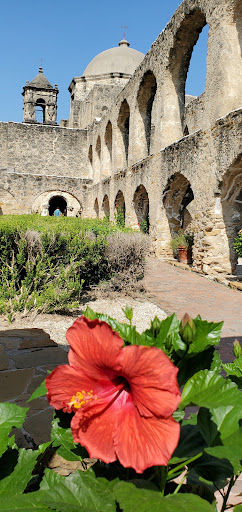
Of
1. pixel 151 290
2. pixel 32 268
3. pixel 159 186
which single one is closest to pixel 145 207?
pixel 159 186

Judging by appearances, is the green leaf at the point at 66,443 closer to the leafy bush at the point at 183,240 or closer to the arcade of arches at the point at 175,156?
the arcade of arches at the point at 175,156

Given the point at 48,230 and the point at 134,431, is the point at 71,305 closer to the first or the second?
the point at 48,230

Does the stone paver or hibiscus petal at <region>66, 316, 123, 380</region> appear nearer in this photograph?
hibiscus petal at <region>66, 316, 123, 380</region>

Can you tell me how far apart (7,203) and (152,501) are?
21.0 m

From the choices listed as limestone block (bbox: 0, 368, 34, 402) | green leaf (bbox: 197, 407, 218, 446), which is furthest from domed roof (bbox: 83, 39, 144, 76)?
green leaf (bbox: 197, 407, 218, 446)

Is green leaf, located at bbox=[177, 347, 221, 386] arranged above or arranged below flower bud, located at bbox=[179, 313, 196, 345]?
below

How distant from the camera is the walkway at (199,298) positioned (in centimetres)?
497

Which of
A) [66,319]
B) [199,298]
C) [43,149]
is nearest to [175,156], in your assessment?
[199,298]

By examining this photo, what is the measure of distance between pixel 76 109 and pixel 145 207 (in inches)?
616

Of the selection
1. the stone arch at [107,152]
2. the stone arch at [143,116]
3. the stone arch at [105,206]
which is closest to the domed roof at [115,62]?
the stone arch at [107,152]

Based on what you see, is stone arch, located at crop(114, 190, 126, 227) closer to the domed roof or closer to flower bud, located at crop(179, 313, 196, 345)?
flower bud, located at crop(179, 313, 196, 345)

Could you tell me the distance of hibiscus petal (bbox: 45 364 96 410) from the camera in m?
0.71

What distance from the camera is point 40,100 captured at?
1299 inches

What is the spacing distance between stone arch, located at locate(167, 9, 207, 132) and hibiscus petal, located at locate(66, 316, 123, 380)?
10.7 meters
